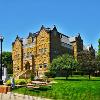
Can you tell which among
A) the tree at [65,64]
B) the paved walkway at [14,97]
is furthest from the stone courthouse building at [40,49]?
the paved walkway at [14,97]

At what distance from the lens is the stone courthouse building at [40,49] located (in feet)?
262

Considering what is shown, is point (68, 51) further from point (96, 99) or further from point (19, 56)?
point (96, 99)

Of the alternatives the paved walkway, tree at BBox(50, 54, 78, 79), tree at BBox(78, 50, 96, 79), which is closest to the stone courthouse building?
tree at BBox(50, 54, 78, 79)

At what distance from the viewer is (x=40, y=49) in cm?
8225

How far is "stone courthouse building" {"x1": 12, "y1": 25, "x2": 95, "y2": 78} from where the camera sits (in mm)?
80000

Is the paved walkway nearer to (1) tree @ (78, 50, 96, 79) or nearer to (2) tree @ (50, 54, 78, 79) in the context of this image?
(2) tree @ (50, 54, 78, 79)

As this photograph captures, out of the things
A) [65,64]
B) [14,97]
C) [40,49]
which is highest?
[40,49]

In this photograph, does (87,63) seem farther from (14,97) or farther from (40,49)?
(14,97)

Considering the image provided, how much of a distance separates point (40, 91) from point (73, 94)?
3.16 m

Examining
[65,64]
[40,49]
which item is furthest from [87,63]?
[40,49]

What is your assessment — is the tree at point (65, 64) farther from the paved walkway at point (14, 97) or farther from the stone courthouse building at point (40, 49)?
the paved walkway at point (14, 97)

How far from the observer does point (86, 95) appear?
2628 cm

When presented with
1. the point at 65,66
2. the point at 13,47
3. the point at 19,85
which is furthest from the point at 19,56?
the point at 19,85

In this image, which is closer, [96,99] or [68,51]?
[96,99]
